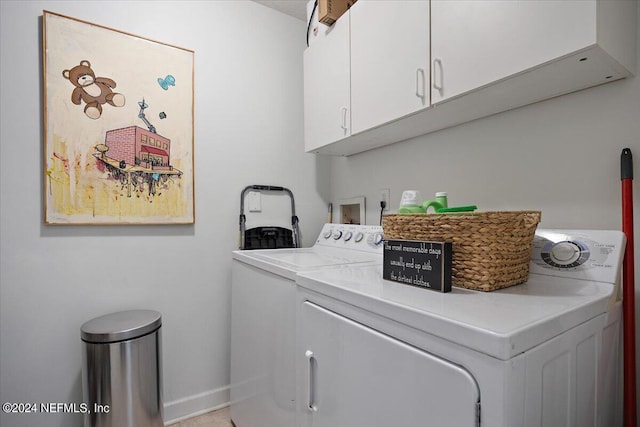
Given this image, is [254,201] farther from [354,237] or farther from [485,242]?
[485,242]

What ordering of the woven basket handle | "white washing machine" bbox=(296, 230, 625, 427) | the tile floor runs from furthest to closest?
the tile floor
the woven basket handle
"white washing machine" bbox=(296, 230, 625, 427)

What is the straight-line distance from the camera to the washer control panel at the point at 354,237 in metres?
1.61

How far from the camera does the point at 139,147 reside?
1.72m

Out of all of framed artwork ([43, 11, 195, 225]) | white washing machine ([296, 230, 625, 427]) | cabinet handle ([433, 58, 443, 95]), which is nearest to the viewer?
white washing machine ([296, 230, 625, 427])

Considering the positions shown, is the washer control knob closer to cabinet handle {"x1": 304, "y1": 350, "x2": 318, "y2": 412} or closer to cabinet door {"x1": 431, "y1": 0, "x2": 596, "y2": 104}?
cabinet door {"x1": 431, "y1": 0, "x2": 596, "y2": 104}

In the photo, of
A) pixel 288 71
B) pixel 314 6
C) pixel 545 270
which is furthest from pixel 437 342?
pixel 288 71

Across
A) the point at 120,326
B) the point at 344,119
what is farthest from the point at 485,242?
the point at 120,326

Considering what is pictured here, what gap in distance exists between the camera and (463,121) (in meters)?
1.44

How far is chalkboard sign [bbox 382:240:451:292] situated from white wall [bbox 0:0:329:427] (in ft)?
4.41

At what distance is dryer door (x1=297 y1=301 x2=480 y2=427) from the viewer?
59 cm

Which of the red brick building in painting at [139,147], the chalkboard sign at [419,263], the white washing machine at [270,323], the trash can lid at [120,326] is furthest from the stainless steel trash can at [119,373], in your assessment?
the chalkboard sign at [419,263]

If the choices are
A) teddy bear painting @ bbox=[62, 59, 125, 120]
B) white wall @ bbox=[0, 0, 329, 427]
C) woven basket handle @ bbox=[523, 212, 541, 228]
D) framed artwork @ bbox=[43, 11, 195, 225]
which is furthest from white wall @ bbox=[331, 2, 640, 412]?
teddy bear painting @ bbox=[62, 59, 125, 120]

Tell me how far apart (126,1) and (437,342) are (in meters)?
2.19

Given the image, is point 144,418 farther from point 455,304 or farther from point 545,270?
point 545,270
